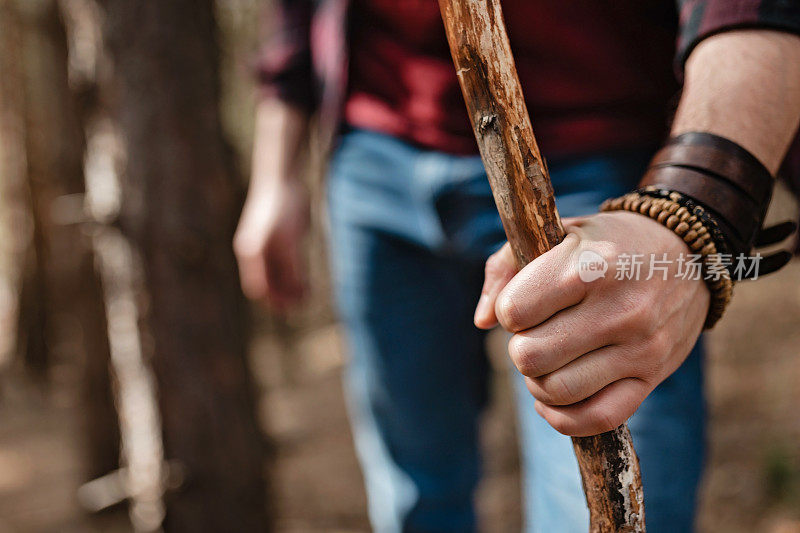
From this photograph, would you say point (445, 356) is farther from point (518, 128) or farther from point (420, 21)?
point (518, 128)

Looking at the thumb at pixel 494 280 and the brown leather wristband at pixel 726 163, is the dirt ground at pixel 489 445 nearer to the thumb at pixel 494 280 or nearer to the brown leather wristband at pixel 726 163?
the thumb at pixel 494 280

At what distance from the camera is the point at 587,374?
573 millimetres

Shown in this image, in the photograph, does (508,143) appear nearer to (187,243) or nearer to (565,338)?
(565,338)

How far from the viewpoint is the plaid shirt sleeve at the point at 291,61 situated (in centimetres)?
154

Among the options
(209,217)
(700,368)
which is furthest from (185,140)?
(700,368)

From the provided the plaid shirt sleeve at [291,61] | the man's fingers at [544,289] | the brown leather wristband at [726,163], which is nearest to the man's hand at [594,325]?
the man's fingers at [544,289]

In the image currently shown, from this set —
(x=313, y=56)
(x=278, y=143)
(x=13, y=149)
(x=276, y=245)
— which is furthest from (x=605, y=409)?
(x=13, y=149)

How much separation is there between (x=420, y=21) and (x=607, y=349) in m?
0.80

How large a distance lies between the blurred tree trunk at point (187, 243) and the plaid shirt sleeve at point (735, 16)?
6.72ft

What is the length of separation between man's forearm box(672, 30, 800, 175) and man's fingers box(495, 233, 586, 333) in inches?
9.4

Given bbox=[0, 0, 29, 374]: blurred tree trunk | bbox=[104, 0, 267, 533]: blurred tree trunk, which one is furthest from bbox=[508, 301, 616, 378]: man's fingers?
bbox=[0, 0, 29, 374]: blurred tree trunk

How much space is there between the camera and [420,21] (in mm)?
1141

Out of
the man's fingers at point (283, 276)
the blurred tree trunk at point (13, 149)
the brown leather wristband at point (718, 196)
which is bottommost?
the brown leather wristband at point (718, 196)

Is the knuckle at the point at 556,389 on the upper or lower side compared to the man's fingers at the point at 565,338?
lower
